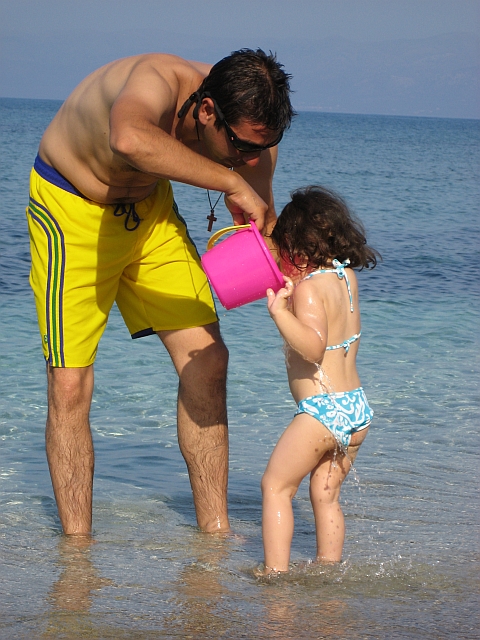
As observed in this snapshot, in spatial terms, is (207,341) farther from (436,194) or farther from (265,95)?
(436,194)

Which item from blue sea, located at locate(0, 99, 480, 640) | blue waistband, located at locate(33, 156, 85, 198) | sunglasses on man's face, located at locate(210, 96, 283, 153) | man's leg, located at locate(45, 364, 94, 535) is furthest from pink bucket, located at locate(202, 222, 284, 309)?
blue sea, located at locate(0, 99, 480, 640)

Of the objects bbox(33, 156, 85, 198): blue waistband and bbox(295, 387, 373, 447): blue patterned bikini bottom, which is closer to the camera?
bbox(295, 387, 373, 447): blue patterned bikini bottom

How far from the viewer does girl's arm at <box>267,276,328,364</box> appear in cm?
293

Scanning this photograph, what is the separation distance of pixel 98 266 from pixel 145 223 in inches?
10.6

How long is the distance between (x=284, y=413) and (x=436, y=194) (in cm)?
2117

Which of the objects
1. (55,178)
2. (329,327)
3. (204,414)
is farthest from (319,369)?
(55,178)

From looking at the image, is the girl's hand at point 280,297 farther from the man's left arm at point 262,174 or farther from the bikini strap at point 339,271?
the man's left arm at point 262,174

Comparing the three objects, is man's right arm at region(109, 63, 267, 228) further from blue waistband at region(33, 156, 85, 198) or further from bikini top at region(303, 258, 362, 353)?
blue waistband at region(33, 156, 85, 198)

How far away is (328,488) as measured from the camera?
313 cm

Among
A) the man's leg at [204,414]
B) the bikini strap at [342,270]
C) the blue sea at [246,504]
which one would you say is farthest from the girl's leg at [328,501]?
the man's leg at [204,414]

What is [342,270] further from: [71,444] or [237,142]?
[71,444]

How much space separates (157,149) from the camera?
2803mm

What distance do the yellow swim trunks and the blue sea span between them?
870 mm

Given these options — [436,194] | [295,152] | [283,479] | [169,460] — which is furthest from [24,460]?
[295,152]
